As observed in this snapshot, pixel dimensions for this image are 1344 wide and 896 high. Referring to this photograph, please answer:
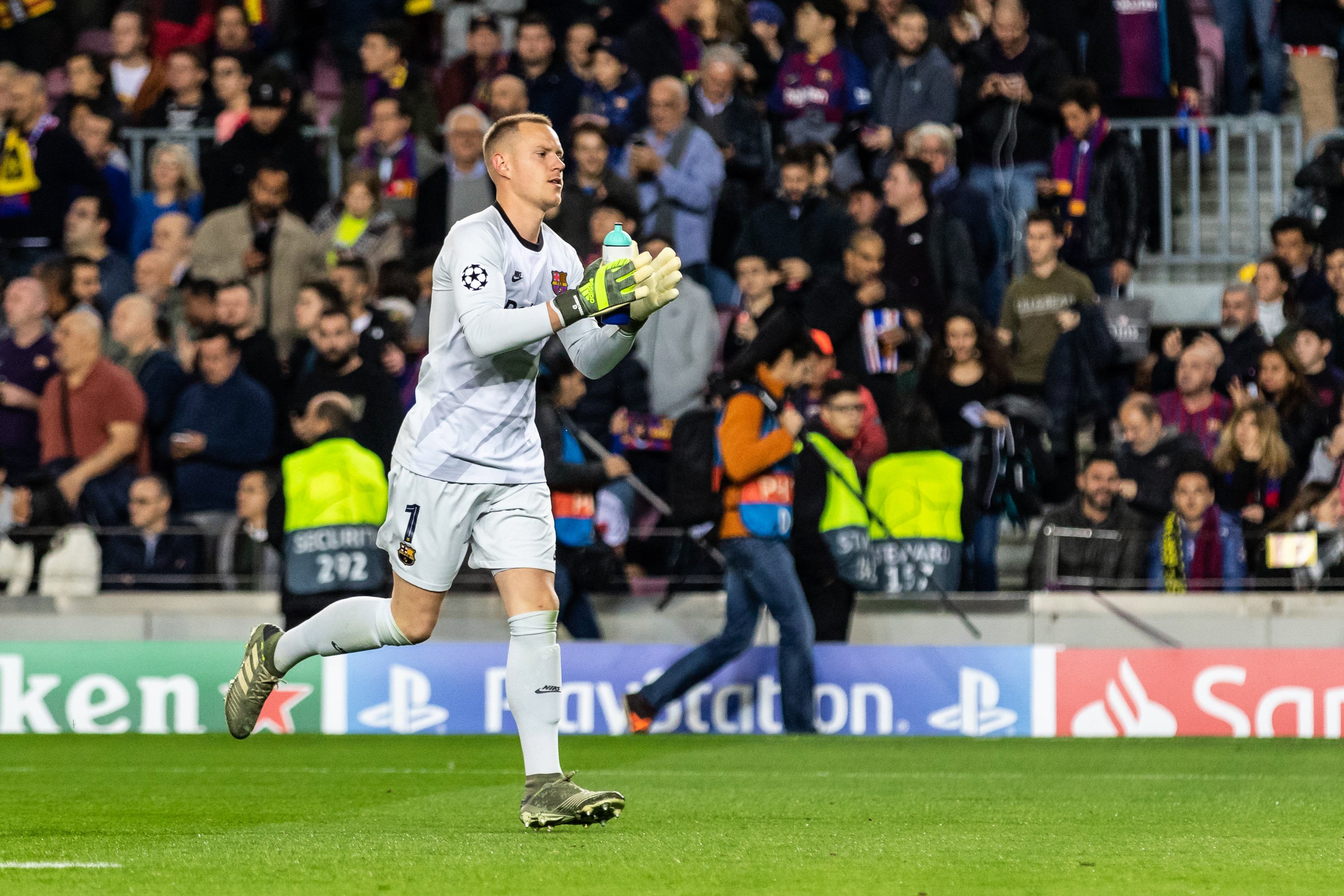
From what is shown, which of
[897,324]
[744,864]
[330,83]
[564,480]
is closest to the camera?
[744,864]

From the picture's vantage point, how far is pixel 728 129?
49.1ft

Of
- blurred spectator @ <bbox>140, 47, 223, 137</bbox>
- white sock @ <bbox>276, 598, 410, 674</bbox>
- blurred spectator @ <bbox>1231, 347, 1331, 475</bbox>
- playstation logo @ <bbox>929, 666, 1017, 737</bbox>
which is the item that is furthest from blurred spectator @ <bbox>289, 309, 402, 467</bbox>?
white sock @ <bbox>276, 598, 410, 674</bbox>

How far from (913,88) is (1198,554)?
4.77m

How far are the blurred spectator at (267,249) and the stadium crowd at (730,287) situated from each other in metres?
0.03

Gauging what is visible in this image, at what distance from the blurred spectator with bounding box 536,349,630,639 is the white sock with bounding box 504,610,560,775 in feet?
16.4

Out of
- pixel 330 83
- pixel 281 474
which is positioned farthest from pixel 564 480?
pixel 330 83

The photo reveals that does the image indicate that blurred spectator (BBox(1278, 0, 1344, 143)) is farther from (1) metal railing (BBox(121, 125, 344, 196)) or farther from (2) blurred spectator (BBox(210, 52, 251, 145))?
(2) blurred spectator (BBox(210, 52, 251, 145))

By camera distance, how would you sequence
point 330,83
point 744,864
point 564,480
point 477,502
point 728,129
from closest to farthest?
point 744,864 < point 477,502 < point 564,480 < point 728,129 < point 330,83

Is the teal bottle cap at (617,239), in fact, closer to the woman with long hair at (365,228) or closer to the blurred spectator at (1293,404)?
the blurred spectator at (1293,404)

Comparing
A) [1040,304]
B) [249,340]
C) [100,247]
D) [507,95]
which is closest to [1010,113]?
[1040,304]

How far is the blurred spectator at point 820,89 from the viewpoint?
15227mm

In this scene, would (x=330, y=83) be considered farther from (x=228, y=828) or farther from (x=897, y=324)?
(x=228, y=828)

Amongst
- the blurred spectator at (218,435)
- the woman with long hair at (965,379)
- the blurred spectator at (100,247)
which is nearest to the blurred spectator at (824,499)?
the woman with long hair at (965,379)

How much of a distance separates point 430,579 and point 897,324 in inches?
277
